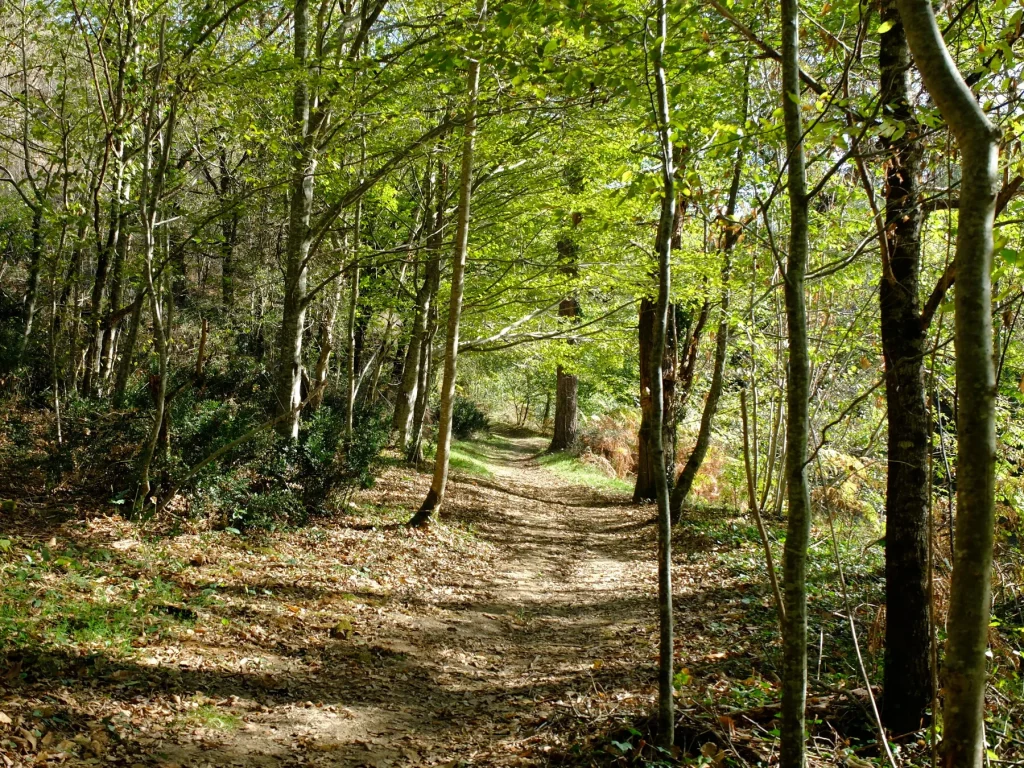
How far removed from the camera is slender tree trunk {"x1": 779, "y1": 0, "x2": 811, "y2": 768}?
2439mm

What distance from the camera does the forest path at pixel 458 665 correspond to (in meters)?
3.81

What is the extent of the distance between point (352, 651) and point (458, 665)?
35.0 inches

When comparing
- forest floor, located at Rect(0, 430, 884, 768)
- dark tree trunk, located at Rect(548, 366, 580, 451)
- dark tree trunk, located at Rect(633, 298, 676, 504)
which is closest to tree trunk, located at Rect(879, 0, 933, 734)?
forest floor, located at Rect(0, 430, 884, 768)

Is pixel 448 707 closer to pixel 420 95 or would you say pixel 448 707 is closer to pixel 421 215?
pixel 420 95

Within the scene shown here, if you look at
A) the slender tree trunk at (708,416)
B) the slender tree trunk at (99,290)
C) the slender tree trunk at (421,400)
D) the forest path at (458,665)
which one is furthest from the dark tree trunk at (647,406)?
the slender tree trunk at (99,290)

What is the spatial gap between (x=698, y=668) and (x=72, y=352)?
987 centimetres

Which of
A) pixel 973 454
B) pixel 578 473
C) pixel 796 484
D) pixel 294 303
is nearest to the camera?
pixel 973 454

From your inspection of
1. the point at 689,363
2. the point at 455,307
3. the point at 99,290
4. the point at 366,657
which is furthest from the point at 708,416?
the point at 99,290

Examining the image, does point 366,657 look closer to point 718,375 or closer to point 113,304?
point 718,375

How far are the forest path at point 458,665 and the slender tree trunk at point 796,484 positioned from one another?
1.67 meters

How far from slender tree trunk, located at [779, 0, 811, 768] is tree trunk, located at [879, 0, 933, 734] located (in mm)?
1432

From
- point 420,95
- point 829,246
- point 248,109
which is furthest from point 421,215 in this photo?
point 829,246

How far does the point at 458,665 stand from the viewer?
5293 millimetres

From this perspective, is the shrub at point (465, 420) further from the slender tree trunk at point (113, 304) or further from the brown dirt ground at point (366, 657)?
the brown dirt ground at point (366, 657)
